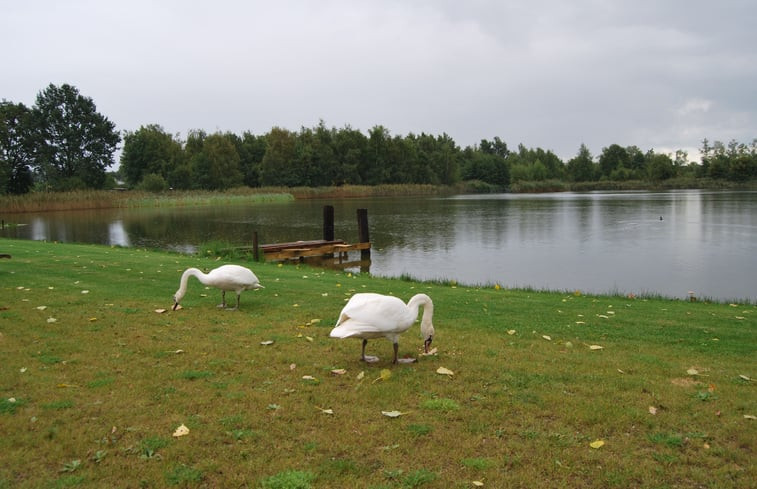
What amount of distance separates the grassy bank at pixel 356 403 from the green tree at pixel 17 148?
8677 cm

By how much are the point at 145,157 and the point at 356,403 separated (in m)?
115

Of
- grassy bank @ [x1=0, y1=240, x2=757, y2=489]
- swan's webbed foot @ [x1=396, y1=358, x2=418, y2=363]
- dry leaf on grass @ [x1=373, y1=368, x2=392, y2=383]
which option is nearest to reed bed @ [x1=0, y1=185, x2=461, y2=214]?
grassy bank @ [x1=0, y1=240, x2=757, y2=489]

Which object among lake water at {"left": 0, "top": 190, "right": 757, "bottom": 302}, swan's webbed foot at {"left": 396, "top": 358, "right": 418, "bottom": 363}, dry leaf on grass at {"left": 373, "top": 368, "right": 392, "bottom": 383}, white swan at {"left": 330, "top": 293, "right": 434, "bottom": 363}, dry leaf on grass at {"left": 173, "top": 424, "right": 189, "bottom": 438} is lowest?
lake water at {"left": 0, "top": 190, "right": 757, "bottom": 302}

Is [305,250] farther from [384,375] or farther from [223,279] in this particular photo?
[384,375]

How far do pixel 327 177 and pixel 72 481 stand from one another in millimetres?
118208

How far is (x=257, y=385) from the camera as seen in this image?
6.23 meters

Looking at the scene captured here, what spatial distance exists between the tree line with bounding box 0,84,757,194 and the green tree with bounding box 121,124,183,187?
21 cm

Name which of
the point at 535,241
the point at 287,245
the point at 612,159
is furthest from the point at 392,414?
the point at 612,159

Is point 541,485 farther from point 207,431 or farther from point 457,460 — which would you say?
point 207,431

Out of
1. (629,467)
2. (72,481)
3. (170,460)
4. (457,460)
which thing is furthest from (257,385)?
(629,467)

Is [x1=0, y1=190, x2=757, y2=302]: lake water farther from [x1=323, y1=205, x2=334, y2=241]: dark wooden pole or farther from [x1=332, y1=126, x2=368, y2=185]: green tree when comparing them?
[x1=332, y1=126, x2=368, y2=185]: green tree

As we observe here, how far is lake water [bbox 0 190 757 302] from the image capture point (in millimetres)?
22031

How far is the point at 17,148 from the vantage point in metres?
83.2

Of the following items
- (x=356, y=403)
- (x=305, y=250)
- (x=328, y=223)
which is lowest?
(x=305, y=250)
